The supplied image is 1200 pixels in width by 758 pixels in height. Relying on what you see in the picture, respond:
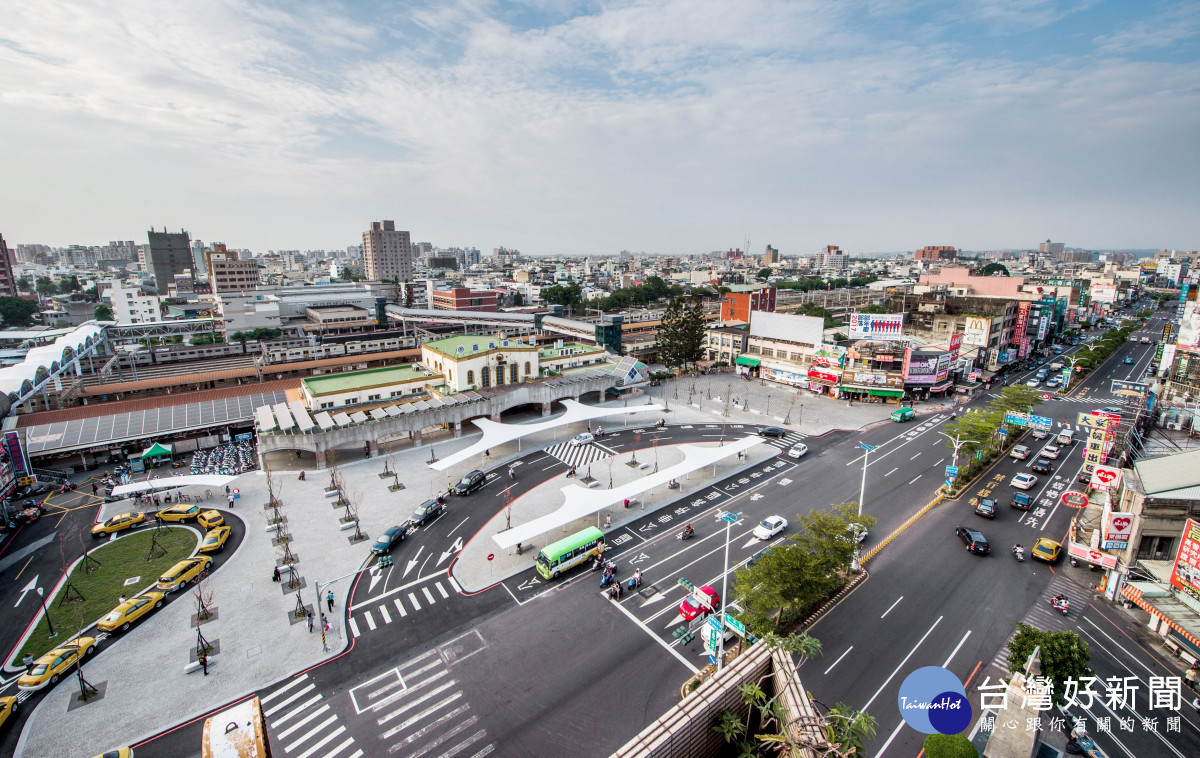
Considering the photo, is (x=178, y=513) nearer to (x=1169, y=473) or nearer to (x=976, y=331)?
(x=1169, y=473)

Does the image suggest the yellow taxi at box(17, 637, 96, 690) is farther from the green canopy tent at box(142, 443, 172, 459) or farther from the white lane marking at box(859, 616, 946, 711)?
the white lane marking at box(859, 616, 946, 711)

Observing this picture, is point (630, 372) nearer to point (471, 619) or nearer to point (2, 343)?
point (471, 619)

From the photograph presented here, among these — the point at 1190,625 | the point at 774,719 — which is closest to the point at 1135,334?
the point at 1190,625

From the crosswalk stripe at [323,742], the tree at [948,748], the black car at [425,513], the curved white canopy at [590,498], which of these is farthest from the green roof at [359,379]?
the tree at [948,748]

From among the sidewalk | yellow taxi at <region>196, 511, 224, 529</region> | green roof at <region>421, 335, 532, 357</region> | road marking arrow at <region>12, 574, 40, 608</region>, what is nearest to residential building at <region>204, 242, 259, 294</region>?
green roof at <region>421, 335, 532, 357</region>

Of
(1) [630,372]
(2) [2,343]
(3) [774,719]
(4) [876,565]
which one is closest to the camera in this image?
(3) [774,719]

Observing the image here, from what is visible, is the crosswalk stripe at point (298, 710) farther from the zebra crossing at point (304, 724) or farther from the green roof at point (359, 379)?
the green roof at point (359, 379)
